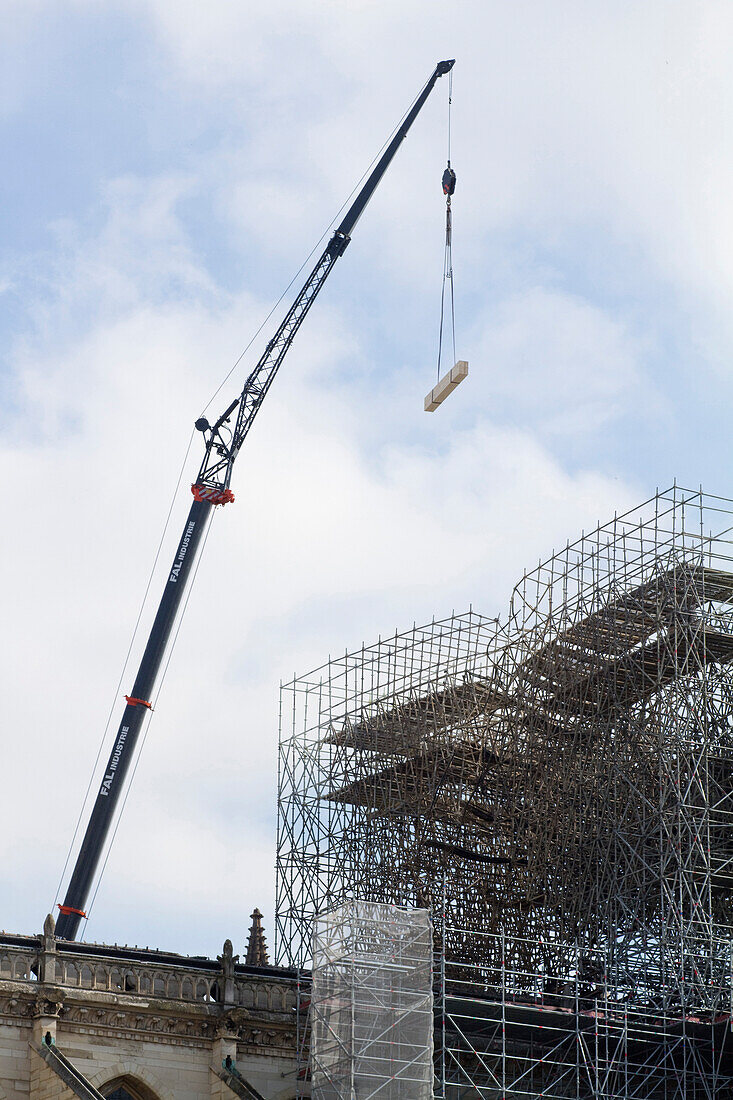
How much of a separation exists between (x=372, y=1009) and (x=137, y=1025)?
6.16 meters

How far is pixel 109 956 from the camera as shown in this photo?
1833 inches

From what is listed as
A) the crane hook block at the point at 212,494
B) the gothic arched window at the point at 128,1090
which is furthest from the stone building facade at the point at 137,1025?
the crane hook block at the point at 212,494

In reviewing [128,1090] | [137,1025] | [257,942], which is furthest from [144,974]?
[257,942]

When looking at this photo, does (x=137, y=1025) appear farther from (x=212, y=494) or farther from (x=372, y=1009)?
(x=212, y=494)

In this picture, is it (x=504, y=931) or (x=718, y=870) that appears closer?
(x=718, y=870)

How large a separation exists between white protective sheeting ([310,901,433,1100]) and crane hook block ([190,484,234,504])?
21872mm

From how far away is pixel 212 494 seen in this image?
64.7 meters

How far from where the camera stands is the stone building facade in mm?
44250

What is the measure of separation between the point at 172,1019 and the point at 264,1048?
2.89 metres

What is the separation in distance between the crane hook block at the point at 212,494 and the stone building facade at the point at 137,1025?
20.7 meters

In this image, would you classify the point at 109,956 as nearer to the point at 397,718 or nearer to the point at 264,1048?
the point at 264,1048

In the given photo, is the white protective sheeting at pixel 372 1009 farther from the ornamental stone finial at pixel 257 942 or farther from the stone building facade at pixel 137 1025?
the ornamental stone finial at pixel 257 942

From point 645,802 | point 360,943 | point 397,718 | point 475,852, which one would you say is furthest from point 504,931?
point 360,943

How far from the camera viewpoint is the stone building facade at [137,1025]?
4425 centimetres
